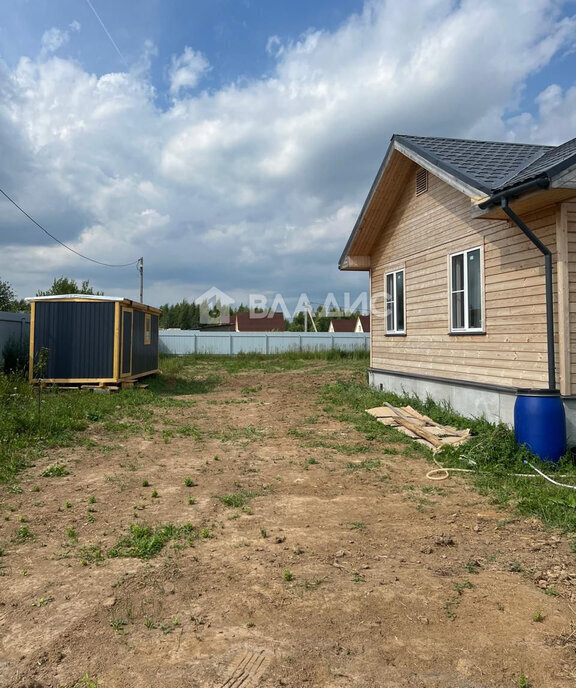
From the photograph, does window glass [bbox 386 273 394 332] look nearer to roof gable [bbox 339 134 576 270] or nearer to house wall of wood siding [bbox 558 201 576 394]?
roof gable [bbox 339 134 576 270]

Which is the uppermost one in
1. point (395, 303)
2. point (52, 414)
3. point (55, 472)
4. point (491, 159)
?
point (491, 159)

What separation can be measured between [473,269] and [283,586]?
7055 millimetres

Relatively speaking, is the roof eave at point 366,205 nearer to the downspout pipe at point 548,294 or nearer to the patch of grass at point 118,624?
the downspout pipe at point 548,294

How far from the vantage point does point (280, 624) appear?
9.74 feet

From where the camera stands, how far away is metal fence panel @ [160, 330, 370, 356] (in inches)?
1223

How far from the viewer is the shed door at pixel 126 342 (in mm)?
13611

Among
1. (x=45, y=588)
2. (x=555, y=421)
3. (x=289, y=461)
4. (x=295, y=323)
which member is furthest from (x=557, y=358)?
(x=295, y=323)

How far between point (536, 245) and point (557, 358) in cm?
155

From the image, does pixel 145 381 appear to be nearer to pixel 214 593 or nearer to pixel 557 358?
pixel 557 358

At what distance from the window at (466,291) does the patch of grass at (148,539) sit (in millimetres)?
6157

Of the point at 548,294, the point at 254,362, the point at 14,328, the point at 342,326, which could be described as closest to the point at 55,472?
the point at 548,294

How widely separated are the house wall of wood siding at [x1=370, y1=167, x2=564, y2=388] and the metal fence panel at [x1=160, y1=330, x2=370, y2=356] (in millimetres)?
18258

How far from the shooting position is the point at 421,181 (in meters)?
10.8

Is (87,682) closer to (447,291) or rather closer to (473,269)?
(473,269)
